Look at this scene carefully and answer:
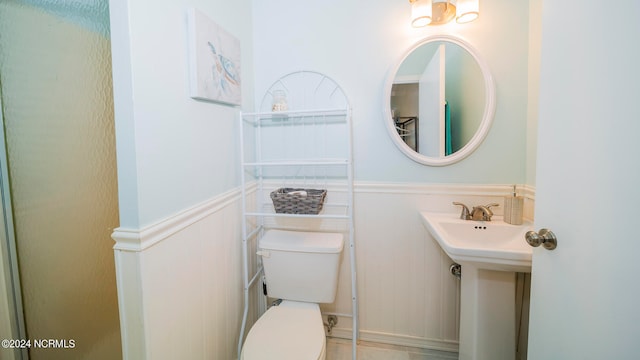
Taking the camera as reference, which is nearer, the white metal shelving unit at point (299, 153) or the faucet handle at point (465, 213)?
the faucet handle at point (465, 213)

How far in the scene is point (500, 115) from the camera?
149 centimetres

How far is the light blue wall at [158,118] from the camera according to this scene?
0.81m

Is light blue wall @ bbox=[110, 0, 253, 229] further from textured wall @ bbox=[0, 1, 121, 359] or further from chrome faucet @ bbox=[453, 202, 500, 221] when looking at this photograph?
chrome faucet @ bbox=[453, 202, 500, 221]

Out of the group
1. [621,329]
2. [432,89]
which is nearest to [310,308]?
[621,329]

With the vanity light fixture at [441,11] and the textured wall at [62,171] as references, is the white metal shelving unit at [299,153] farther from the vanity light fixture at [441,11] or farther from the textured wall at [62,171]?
the textured wall at [62,171]

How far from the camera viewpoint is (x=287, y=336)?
47.9 inches

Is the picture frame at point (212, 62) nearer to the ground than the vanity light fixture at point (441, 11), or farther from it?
nearer to the ground

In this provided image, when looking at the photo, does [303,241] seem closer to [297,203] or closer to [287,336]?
[297,203]

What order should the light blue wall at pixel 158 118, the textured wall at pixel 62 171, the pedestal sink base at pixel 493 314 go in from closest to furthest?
the light blue wall at pixel 158 118 < the textured wall at pixel 62 171 < the pedestal sink base at pixel 493 314

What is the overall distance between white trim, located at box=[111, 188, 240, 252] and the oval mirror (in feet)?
3.52

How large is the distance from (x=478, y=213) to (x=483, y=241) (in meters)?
0.15

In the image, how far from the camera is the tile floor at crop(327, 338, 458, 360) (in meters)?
1.62

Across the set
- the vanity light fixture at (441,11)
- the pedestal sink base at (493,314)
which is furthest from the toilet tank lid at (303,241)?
the vanity light fixture at (441,11)

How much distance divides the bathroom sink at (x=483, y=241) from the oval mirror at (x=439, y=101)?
351mm
